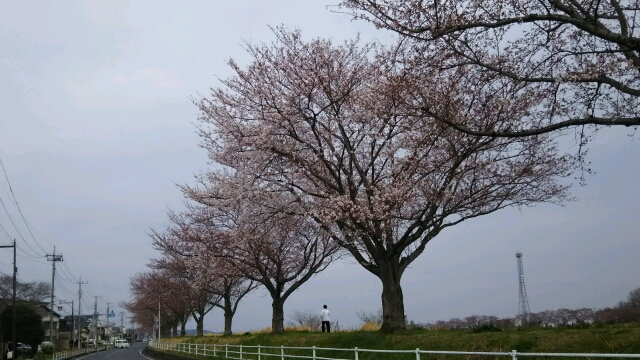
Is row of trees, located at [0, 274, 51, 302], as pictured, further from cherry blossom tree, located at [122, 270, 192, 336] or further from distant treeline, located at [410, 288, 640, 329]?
distant treeline, located at [410, 288, 640, 329]

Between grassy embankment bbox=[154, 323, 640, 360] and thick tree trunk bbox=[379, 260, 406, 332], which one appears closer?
grassy embankment bbox=[154, 323, 640, 360]

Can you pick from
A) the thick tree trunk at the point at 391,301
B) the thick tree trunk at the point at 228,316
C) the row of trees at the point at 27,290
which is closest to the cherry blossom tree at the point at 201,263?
the thick tree trunk at the point at 228,316

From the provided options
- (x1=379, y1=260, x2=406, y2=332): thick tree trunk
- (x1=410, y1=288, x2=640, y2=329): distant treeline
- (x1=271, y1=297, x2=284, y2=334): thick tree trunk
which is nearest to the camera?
(x1=410, y1=288, x2=640, y2=329): distant treeline

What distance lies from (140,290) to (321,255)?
4434 centimetres

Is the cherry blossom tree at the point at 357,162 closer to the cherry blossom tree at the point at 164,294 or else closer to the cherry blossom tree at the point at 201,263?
the cherry blossom tree at the point at 201,263

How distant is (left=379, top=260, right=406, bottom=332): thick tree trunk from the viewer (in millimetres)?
17469

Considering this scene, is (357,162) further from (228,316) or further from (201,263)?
(228,316)

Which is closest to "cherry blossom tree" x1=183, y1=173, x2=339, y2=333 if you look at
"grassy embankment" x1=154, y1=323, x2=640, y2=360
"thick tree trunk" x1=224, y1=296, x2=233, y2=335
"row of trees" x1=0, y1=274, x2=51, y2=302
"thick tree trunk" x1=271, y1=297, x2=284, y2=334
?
"thick tree trunk" x1=271, y1=297, x2=284, y2=334

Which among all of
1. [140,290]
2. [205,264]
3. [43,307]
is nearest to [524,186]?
[205,264]

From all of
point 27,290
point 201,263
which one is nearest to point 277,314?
point 201,263

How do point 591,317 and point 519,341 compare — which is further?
point 591,317

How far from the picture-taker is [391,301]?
17.6 metres

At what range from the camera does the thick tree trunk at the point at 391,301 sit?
57.3ft

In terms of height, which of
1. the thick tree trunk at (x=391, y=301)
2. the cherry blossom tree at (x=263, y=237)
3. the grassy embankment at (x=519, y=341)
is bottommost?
the grassy embankment at (x=519, y=341)
